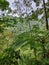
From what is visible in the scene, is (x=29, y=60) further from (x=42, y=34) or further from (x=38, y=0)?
(x=38, y=0)

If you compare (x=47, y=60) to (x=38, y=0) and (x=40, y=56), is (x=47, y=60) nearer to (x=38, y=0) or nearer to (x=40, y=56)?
(x=40, y=56)

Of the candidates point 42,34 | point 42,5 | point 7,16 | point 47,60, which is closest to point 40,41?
point 42,34

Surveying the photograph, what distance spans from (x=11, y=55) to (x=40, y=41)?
0.27 metres

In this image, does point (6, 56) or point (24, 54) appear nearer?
point (24, 54)

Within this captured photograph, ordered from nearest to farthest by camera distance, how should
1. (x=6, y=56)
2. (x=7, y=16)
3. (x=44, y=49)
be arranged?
(x=44, y=49)
(x=6, y=56)
(x=7, y=16)

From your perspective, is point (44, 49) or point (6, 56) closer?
point (44, 49)

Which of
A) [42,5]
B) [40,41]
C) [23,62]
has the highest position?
[40,41]

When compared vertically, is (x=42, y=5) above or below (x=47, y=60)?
below

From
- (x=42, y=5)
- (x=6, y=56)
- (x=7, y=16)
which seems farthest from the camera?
(x=42, y=5)

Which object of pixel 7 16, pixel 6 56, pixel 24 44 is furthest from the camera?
pixel 7 16

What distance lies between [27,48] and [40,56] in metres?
0.16

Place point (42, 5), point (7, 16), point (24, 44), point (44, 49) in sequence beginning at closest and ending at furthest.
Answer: point (24, 44), point (44, 49), point (7, 16), point (42, 5)

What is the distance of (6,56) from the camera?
1.73 m

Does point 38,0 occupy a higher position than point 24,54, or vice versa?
point 24,54
